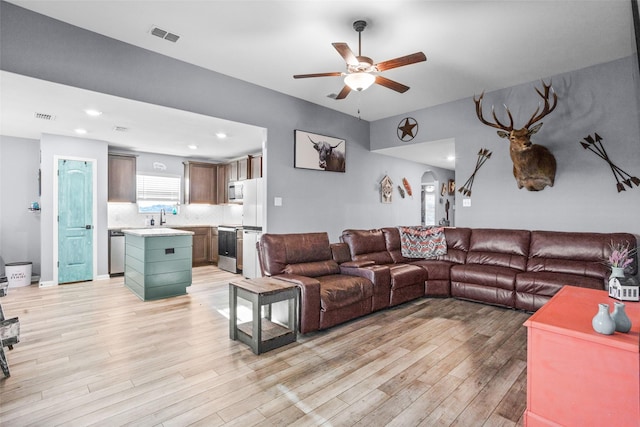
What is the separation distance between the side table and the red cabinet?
6.11 feet

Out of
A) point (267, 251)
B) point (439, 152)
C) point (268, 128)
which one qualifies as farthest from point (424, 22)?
point (439, 152)

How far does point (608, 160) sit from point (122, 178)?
8.05m

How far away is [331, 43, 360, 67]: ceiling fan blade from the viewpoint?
8.16ft

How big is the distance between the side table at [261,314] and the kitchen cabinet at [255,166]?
11.4ft

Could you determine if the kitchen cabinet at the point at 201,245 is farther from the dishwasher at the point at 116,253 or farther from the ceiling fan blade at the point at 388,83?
the ceiling fan blade at the point at 388,83

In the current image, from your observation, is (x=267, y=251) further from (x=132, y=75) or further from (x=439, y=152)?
(x=439, y=152)

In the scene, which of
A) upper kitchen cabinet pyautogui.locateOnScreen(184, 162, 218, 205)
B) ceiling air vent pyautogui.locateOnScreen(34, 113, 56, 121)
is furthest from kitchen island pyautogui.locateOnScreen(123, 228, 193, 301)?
upper kitchen cabinet pyautogui.locateOnScreen(184, 162, 218, 205)

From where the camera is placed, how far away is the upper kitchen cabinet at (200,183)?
738cm

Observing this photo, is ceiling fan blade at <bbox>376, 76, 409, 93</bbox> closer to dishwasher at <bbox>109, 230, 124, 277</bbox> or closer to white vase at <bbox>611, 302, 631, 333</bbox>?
white vase at <bbox>611, 302, 631, 333</bbox>

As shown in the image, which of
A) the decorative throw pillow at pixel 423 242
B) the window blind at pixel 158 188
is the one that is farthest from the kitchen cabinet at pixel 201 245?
the decorative throw pillow at pixel 423 242

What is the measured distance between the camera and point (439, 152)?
22.1ft

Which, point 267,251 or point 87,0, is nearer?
point 87,0

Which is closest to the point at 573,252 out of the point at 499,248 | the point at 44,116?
the point at 499,248

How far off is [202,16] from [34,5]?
1451mm
